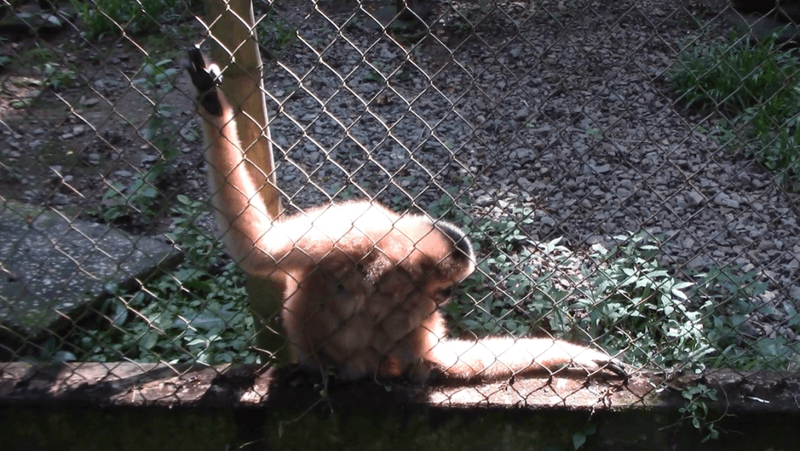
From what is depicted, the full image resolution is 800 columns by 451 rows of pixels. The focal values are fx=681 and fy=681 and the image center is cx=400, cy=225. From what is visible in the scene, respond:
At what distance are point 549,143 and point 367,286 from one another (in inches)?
116

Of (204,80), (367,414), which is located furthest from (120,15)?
(367,414)

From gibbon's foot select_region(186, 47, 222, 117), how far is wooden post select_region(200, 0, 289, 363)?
60 millimetres

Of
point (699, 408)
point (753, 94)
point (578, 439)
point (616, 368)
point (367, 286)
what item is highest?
point (753, 94)

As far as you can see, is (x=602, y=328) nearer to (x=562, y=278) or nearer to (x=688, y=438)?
(x=562, y=278)

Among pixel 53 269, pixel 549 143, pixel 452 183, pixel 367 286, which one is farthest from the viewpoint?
pixel 452 183

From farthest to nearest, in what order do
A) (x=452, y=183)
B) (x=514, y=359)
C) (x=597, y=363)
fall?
1. (x=452, y=183)
2. (x=514, y=359)
3. (x=597, y=363)

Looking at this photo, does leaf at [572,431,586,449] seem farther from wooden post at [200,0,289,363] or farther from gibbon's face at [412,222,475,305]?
wooden post at [200,0,289,363]

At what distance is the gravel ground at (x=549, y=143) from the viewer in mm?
4746

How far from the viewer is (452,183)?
561 cm

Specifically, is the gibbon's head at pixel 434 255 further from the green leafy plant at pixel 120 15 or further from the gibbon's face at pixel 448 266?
the green leafy plant at pixel 120 15

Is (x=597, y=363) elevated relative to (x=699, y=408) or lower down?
elevated

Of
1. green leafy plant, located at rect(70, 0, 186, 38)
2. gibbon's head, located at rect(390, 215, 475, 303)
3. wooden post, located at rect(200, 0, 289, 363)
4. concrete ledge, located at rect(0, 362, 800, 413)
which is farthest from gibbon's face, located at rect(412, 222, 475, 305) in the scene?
green leafy plant, located at rect(70, 0, 186, 38)

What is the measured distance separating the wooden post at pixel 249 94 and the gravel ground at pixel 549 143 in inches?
32.0

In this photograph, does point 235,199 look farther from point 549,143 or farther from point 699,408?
point 549,143
